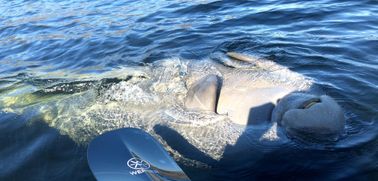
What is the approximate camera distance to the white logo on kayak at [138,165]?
160 inches

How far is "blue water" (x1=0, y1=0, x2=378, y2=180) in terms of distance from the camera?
4.52m

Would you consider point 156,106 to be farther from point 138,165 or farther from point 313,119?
point 313,119

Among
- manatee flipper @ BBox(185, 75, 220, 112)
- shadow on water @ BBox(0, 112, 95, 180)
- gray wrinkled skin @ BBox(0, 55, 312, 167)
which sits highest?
manatee flipper @ BBox(185, 75, 220, 112)

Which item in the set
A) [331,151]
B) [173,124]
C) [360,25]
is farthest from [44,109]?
[360,25]

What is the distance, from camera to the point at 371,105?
532 cm

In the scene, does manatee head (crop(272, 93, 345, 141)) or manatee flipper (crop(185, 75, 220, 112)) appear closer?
manatee head (crop(272, 93, 345, 141))

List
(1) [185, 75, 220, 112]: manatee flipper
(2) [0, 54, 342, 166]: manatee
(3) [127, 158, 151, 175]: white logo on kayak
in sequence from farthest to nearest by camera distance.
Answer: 1. (1) [185, 75, 220, 112]: manatee flipper
2. (2) [0, 54, 342, 166]: manatee
3. (3) [127, 158, 151, 175]: white logo on kayak

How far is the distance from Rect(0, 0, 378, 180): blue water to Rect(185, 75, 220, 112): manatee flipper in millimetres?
1015

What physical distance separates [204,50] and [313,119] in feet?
12.2

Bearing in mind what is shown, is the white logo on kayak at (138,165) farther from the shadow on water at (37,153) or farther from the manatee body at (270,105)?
the manatee body at (270,105)

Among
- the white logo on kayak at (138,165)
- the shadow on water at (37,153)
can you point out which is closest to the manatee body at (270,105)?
the white logo on kayak at (138,165)

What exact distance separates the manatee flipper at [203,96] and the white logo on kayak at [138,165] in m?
1.42

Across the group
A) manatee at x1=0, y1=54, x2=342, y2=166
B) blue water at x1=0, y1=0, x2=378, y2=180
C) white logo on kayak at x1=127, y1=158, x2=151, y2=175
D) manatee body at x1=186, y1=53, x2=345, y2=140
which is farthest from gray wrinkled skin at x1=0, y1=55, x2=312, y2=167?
white logo on kayak at x1=127, y1=158, x2=151, y2=175

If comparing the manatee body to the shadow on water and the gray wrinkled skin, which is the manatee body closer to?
the gray wrinkled skin
